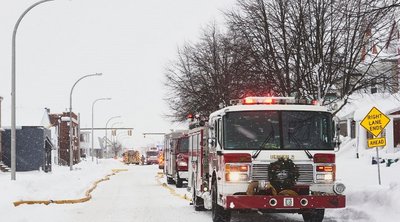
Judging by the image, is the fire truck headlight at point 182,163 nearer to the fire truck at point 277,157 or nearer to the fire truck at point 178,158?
the fire truck at point 178,158

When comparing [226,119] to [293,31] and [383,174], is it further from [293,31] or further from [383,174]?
[293,31]

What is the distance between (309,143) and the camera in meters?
13.1

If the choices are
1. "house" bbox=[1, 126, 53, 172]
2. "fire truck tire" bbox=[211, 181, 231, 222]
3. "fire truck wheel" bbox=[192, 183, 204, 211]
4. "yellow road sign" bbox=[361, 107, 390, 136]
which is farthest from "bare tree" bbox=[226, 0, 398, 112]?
"house" bbox=[1, 126, 53, 172]

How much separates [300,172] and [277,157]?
1.86ft

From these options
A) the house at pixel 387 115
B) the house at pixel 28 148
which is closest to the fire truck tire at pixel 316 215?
the house at pixel 387 115

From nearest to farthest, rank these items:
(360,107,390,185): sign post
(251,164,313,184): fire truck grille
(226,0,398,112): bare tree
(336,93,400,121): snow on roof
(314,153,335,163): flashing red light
Answer: (251,164,313,184): fire truck grille < (314,153,335,163): flashing red light < (360,107,390,185): sign post < (226,0,398,112): bare tree < (336,93,400,121): snow on roof

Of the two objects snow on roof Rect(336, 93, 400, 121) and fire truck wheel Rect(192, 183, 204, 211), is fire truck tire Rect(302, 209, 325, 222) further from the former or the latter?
snow on roof Rect(336, 93, 400, 121)

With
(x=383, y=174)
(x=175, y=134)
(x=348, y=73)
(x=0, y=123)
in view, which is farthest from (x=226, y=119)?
(x=0, y=123)

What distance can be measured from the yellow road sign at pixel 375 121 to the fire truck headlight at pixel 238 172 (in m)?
7.07

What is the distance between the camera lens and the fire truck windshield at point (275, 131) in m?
12.9

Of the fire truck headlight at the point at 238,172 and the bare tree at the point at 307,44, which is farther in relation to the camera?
the bare tree at the point at 307,44

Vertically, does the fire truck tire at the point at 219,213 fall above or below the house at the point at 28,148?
below

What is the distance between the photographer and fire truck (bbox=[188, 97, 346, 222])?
12.5m

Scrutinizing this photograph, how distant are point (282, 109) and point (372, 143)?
6432 mm
